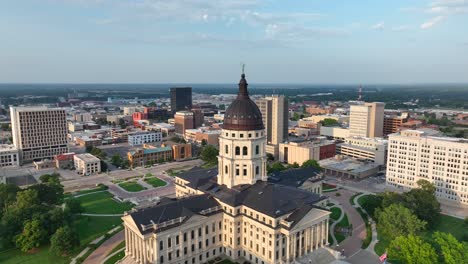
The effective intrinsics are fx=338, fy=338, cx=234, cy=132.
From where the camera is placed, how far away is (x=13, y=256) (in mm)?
69625

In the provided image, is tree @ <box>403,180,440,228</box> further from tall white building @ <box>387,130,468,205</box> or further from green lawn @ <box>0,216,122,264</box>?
green lawn @ <box>0,216,122,264</box>

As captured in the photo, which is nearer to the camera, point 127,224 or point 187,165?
point 127,224

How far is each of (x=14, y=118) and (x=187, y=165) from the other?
275ft

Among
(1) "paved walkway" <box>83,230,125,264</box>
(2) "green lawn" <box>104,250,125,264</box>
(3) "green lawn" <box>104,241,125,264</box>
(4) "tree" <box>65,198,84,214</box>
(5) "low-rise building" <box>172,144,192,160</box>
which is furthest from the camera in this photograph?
(5) "low-rise building" <box>172,144,192,160</box>

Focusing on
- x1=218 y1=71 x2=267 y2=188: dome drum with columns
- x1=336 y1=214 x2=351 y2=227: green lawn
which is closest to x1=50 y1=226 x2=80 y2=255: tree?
x1=218 y1=71 x2=267 y2=188: dome drum with columns

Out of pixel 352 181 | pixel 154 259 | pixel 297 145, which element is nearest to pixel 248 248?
pixel 154 259

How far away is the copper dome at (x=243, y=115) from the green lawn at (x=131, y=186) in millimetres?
54505

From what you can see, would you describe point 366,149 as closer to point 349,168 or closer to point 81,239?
point 349,168

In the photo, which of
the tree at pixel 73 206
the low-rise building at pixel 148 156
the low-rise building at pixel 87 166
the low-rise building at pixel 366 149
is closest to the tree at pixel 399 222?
the low-rise building at pixel 366 149

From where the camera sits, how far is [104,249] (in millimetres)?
73375

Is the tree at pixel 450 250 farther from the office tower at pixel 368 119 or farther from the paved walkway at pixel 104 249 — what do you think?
the office tower at pixel 368 119

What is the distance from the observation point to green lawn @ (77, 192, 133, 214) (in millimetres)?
95312

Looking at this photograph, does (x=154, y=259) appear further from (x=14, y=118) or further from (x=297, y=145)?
(x=14, y=118)

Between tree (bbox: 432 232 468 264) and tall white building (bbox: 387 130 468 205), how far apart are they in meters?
51.3
